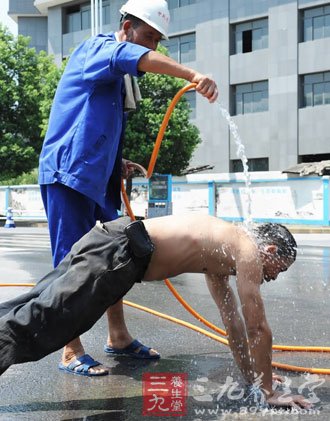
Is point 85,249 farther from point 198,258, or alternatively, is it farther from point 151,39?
point 151,39

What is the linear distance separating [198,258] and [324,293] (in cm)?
381

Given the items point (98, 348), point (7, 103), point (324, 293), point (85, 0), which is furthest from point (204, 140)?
point (98, 348)

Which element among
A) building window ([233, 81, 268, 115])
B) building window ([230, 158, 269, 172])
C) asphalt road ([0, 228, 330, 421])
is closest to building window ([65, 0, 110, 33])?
building window ([233, 81, 268, 115])

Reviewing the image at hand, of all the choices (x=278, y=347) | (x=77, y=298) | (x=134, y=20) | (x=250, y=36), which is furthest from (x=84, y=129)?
(x=250, y=36)

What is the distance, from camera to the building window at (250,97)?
31344mm

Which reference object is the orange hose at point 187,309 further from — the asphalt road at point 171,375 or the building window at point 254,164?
the building window at point 254,164

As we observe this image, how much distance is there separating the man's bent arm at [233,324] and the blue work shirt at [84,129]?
795mm

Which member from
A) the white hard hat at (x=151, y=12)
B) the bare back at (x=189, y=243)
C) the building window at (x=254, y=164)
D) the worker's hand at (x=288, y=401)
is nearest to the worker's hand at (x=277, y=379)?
the worker's hand at (x=288, y=401)

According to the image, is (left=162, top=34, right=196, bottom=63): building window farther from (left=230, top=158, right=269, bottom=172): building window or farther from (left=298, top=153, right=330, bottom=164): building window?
(left=298, top=153, right=330, bottom=164): building window

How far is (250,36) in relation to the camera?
3197 cm

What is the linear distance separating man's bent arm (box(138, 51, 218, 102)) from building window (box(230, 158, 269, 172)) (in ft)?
94.4

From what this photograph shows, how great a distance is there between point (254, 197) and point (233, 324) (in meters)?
19.6

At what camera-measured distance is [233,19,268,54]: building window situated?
103ft

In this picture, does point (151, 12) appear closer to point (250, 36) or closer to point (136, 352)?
point (136, 352)
